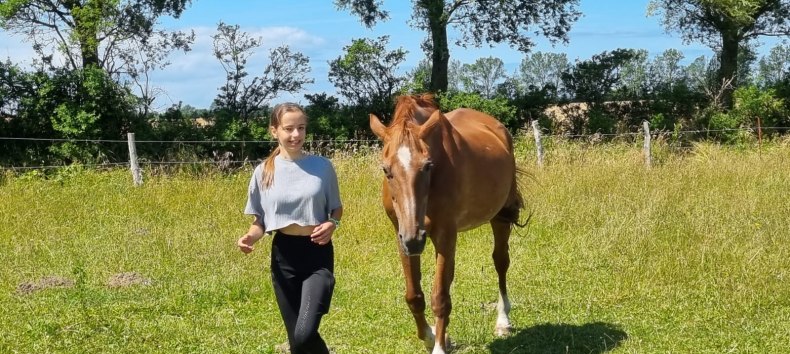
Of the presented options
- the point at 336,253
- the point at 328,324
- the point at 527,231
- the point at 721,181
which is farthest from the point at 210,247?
the point at 721,181

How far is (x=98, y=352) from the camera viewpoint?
17.6 ft

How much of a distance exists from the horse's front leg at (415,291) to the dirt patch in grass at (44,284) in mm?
3892

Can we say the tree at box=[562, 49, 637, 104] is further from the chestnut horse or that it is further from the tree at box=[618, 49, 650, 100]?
the chestnut horse

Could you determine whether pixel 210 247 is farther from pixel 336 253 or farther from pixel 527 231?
pixel 527 231

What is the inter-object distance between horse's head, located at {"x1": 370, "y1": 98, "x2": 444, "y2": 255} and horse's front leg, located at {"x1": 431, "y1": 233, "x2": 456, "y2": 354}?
0.45m

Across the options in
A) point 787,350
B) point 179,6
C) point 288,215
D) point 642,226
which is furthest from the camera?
point 179,6

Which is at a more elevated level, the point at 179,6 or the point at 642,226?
the point at 179,6

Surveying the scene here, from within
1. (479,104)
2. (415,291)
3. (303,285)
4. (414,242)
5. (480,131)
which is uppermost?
(479,104)

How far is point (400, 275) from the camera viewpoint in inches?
306

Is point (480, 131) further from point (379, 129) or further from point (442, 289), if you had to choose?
point (442, 289)

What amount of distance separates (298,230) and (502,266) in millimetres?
2739

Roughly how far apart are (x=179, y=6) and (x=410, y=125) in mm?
15728

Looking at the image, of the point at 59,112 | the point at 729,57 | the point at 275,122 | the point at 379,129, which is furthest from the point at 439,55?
the point at 275,122

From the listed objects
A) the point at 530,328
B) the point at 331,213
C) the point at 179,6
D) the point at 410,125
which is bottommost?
the point at 530,328
